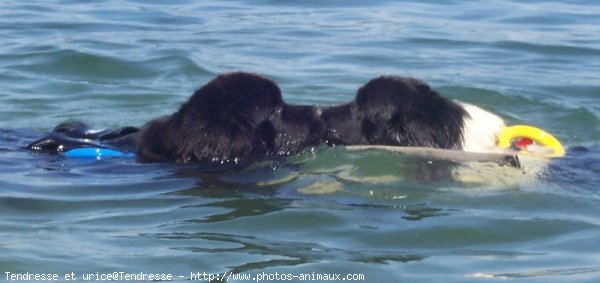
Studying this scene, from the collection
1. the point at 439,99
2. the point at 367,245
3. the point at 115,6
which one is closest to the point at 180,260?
the point at 367,245

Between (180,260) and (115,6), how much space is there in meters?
9.27

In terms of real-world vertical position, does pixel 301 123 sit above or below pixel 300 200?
above

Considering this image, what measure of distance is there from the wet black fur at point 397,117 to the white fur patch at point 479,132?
0.11 feet

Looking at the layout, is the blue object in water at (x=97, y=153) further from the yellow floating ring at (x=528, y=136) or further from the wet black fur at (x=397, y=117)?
the yellow floating ring at (x=528, y=136)

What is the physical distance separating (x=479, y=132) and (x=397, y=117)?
14.6 inches

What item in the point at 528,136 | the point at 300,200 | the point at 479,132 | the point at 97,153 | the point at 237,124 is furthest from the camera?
the point at 97,153

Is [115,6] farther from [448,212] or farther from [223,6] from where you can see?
[448,212]

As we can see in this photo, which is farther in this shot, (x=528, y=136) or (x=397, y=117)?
(x=528, y=136)

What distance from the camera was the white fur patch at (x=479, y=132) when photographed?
5605mm

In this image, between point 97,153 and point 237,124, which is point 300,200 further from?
point 97,153

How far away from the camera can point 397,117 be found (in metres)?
5.67

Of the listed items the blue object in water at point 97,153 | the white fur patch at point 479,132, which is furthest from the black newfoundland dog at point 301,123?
the blue object in water at point 97,153

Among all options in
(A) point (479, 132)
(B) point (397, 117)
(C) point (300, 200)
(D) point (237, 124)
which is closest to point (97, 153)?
(D) point (237, 124)

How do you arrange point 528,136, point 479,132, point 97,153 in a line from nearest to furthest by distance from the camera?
point 479,132 → point 528,136 → point 97,153
